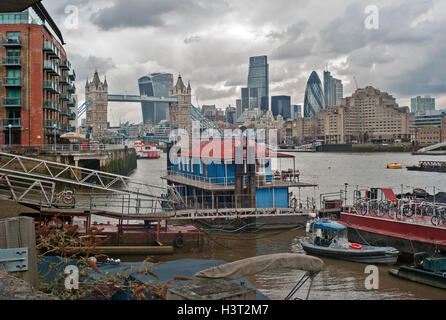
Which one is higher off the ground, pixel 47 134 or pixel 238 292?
pixel 47 134

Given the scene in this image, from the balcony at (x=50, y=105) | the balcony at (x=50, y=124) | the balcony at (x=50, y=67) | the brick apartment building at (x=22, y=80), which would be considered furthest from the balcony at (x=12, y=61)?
the balcony at (x=50, y=124)

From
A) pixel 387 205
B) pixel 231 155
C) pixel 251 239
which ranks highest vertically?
pixel 231 155

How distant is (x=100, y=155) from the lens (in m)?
54.0

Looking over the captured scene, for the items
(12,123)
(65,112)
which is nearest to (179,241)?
(12,123)

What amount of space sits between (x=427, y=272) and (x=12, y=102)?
1885 inches

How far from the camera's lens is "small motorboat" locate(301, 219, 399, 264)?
20.8 metres

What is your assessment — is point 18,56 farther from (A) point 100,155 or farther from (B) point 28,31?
(A) point 100,155

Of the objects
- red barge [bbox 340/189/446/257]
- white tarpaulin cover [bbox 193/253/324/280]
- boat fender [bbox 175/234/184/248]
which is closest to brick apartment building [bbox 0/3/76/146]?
boat fender [bbox 175/234/184/248]

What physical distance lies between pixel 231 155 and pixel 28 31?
118 feet

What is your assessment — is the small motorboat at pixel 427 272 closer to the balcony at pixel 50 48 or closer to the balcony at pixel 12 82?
the balcony at pixel 12 82

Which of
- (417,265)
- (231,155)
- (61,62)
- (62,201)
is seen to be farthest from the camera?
(61,62)

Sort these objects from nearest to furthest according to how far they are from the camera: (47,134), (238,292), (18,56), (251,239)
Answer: (238,292) → (251,239) → (18,56) → (47,134)
